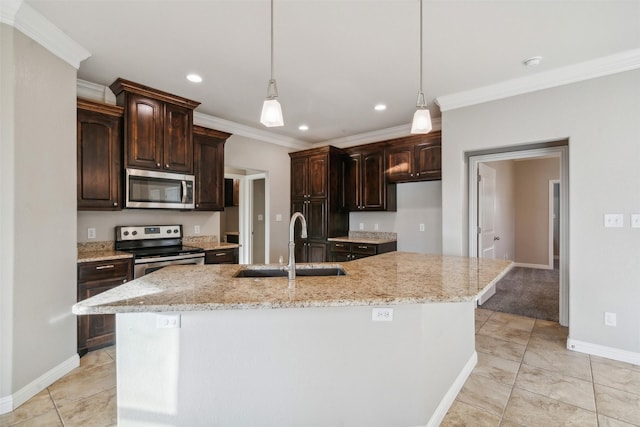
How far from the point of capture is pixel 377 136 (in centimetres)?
506

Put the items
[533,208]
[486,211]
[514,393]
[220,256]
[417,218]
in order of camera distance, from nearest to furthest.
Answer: [514,393] → [220,256] → [486,211] → [417,218] → [533,208]

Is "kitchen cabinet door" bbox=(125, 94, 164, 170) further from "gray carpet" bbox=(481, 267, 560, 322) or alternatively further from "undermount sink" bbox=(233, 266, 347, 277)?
"gray carpet" bbox=(481, 267, 560, 322)

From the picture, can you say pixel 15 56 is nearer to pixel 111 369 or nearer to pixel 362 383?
pixel 111 369

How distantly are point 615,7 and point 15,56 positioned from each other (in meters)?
3.97

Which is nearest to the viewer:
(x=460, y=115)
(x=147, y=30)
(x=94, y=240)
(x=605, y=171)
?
(x=147, y=30)

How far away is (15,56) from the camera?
2.03m

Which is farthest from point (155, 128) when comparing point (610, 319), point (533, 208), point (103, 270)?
point (533, 208)

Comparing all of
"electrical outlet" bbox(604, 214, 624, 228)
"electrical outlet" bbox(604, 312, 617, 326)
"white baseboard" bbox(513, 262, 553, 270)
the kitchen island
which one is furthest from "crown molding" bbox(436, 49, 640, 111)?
"white baseboard" bbox(513, 262, 553, 270)

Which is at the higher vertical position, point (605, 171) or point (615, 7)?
point (615, 7)

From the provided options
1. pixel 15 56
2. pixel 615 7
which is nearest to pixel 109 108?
pixel 15 56

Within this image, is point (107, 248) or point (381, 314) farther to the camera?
point (107, 248)

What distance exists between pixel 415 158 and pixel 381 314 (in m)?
3.17

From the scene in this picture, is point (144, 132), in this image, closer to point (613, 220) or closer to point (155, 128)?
point (155, 128)

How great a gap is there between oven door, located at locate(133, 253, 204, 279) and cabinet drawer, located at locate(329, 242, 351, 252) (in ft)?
6.86
